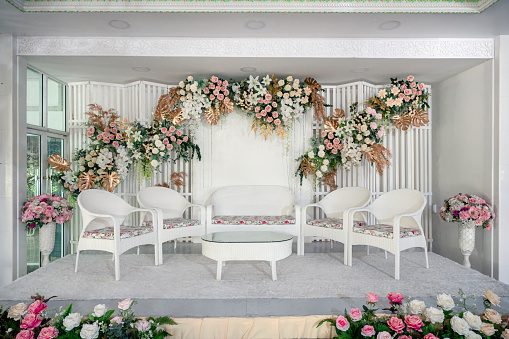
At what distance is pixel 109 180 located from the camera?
5.14m

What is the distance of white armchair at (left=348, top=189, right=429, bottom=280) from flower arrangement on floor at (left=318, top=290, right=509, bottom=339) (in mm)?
1531

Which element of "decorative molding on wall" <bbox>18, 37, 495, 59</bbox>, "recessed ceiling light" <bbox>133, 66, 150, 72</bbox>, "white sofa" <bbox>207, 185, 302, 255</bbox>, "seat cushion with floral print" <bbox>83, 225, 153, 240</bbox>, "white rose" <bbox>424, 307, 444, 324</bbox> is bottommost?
"white rose" <bbox>424, 307, 444, 324</bbox>

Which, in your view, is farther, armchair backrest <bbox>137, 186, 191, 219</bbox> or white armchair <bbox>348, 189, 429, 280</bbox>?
armchair backrest <bbox>137, 186, 191, 219</bbox>

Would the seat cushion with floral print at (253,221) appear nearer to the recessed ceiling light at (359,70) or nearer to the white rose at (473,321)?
the recessed ceiling light at (359,70)

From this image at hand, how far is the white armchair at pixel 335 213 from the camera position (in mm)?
4457

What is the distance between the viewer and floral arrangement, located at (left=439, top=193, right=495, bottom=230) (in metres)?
4.04

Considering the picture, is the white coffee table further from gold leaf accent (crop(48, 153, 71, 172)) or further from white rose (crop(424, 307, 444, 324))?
gold leaf accent (crop(48, 153, 71, 172))

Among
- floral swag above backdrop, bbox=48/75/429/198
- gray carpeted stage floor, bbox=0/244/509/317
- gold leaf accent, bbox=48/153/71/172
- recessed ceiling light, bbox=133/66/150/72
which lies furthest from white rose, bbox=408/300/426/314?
gold leaf accent, bbox=48/153/71/172

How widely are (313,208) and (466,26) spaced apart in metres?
3.32

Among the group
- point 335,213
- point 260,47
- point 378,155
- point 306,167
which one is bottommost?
point 335,213

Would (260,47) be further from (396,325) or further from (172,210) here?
(396,325)

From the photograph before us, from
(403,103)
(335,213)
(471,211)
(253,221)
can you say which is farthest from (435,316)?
(403,103)

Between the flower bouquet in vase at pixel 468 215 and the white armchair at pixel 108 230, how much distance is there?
383 centimetres

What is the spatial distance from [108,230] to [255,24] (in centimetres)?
294
